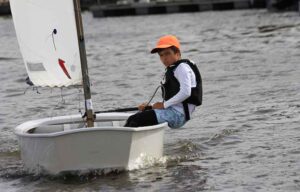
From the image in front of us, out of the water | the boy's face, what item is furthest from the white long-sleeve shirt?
the water

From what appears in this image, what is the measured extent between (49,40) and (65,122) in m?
1.14

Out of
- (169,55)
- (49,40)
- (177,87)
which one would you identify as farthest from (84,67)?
(177,87)

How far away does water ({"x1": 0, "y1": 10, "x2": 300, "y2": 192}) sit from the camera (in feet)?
27.5

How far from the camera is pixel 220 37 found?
111ft

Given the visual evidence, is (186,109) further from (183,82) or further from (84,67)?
(84,67)

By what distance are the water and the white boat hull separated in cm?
17

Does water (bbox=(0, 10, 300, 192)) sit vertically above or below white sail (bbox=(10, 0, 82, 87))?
below

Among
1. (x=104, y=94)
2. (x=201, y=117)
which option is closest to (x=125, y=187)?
(x=201, y=117)

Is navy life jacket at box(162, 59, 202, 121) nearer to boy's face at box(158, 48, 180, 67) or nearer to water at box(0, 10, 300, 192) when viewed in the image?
boy's face at box(158, 48, 180, 67)

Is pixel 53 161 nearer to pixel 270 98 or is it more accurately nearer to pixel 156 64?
pixel 270 98

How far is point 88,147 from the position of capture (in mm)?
8125

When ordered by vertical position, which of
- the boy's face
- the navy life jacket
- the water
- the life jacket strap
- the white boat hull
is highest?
the boy's face

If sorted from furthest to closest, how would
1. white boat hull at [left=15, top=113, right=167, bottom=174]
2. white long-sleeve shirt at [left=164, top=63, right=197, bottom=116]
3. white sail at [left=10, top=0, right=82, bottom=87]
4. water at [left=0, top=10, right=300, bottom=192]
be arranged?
white sail at [left=10, top=0, right=82, bottom=87], white long-sleeve shirt at [left=164, top=63, right=197, bottom=116], water at [left=0, top=10, right=300, bottom=192], white boat hull at [left=15, top=113, right=167, bottom=174]

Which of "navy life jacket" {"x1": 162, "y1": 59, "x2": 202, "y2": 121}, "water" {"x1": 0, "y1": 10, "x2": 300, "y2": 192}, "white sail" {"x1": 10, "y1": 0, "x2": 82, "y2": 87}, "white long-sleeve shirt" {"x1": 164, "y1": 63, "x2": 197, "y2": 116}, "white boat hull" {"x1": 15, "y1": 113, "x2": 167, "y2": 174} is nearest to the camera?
"white boat hull" {"x1": 15, "y1": 113, "x2": 167, "y2": 174}
